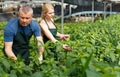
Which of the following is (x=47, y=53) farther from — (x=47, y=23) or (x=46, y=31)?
(x=47, y=23)

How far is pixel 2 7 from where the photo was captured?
22.3m

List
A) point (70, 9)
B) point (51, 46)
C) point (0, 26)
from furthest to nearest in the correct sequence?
point (70, 9) < point (0, 26) < point (51, 46)

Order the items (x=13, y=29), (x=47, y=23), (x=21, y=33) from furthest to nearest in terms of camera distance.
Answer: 1. (x=47, y=23)
2. (x=21, y=33)
3. (x=13, y=29)

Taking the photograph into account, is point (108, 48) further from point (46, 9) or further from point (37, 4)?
point (37, 4)

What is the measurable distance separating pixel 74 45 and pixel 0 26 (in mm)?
9808

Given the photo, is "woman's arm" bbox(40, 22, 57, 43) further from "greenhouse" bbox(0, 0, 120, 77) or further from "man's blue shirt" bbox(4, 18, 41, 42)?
"man's blue shirt" bbox(4, 18, 41, 42)

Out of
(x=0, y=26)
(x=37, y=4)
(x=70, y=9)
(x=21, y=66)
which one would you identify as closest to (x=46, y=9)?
(x=21, y=66)

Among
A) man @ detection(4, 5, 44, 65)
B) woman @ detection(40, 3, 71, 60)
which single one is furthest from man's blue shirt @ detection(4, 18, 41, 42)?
woman @ detection(40, 3, 71, 60)

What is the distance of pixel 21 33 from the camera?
4996 mm

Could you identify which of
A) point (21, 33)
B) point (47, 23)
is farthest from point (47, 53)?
point (47, 23)

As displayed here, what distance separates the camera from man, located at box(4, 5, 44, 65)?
184 inches

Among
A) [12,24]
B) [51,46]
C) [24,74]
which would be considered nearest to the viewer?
[24,74]

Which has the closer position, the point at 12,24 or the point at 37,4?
the point at 12,24

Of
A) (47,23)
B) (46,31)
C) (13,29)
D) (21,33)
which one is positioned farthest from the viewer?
(47,23)
